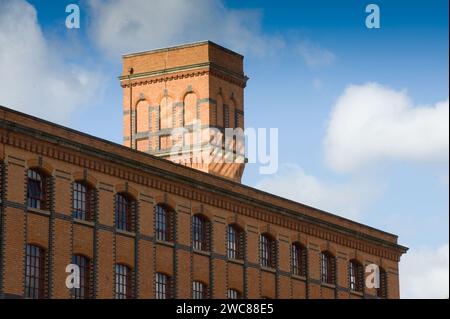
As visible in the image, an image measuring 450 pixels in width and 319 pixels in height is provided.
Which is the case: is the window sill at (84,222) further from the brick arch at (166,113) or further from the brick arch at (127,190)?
the brick arch at (166,113)

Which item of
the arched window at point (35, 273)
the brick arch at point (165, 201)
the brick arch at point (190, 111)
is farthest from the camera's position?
the brick arch at point (190, 111)

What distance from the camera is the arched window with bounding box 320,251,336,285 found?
7494 cm

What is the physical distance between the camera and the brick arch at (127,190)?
60.3 meters

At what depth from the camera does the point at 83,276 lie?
5794 centimetres

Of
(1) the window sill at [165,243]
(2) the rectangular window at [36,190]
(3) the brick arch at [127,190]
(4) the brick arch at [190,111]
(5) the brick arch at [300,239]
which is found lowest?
(1) the window sill at [165,243]

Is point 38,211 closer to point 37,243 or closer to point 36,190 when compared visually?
point 36,190

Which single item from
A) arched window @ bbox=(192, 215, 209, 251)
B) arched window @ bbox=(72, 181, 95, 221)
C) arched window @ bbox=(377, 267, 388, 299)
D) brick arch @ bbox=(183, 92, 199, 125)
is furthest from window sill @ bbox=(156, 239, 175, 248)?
arched window @ bbox=(377, 267, 388, 299)

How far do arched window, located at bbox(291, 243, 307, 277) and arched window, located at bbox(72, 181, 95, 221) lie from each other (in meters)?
16.7

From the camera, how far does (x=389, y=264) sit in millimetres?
81375

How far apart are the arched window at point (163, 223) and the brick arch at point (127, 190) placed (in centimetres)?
179

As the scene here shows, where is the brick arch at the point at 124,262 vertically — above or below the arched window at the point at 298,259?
below

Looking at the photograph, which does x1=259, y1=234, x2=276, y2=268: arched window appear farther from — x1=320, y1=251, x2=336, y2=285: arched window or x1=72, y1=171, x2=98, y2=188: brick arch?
x1=72, y1=171, x2=98, y2=188: brick arch

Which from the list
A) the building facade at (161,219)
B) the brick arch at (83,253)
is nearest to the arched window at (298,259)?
the building facade at (161,219)
